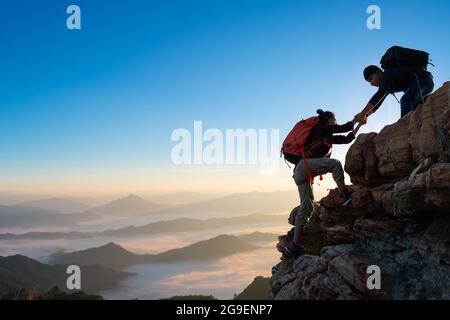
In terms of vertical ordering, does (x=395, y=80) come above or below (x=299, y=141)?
above

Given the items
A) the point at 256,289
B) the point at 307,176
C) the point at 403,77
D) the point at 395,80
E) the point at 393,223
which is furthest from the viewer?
the point at 256,289

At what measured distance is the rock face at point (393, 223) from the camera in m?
10.6

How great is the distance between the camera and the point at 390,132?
1413 centimetres

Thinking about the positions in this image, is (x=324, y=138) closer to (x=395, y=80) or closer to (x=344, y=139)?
(x=344, y=139)

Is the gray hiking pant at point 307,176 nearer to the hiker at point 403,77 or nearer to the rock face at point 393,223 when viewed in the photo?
the rock face at point 393,223

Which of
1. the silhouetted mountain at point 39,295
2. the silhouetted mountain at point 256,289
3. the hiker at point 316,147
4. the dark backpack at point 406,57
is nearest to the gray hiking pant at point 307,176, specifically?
the hiker at point 316,147

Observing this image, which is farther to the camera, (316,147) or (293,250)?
(293,250)

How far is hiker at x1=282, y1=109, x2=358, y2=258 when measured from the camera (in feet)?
41.3

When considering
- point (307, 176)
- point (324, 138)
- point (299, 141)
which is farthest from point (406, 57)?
point (307, 176)

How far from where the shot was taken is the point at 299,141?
1287 cm

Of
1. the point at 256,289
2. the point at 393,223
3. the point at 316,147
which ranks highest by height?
the point at 316,147

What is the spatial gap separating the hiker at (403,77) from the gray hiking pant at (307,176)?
7.86ft

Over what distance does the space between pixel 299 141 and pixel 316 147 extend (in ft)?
2.06
